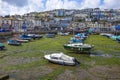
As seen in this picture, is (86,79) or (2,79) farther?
(86,79)

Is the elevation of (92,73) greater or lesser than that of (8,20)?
lesser

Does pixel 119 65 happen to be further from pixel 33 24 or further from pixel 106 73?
pixel 33 24

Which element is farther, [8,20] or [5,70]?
[8,20]

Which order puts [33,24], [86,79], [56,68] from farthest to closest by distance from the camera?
1. [33,24]
2. [56,68]
3. [86,79]

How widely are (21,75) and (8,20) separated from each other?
117 m

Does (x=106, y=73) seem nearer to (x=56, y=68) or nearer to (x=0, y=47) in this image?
(x=56, y=68)

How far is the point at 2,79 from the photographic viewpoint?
77.2 ft

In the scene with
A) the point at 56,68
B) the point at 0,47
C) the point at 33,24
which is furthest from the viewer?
the point at 33,24

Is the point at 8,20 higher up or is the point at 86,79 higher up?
the point at 8,20

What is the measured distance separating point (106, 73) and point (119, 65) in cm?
547

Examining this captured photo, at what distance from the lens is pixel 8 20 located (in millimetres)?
138375

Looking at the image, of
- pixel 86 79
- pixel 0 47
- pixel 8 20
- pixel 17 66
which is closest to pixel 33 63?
pixel 17 66

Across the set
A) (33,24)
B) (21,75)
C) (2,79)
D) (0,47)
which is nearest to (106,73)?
(21,75)

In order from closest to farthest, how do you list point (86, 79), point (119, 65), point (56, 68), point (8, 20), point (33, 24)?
point (86, 79)
point (56, 68)
point (119, 65)
point (8, 20)
point (33, 24)
